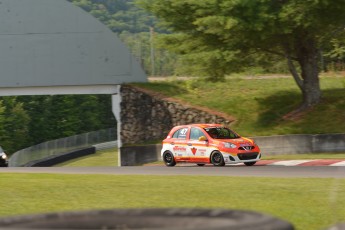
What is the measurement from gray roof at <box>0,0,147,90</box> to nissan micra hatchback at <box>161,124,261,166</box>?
51.2ft

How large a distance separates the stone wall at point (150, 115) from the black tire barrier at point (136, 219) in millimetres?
35322

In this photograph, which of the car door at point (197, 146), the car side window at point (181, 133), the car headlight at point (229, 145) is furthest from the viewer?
the car side window at point (181, 133)

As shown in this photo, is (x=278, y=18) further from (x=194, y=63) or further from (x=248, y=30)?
(x=194, y=63)

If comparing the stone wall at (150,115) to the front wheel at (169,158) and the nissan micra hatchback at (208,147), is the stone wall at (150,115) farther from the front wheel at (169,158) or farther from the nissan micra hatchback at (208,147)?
the nissan micra hatchback at (208,147)

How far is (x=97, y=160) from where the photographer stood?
2350 inches

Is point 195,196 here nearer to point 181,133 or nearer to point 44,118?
point 181,133

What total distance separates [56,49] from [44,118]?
136 ft

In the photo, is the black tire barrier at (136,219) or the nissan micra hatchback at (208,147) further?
the nissan micra hatchback at (208,147)

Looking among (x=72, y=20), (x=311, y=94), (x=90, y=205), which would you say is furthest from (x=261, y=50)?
(x=90, y=205)

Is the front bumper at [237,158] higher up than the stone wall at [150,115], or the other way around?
the stone wall at [150,115]

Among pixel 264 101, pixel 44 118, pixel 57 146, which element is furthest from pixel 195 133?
pixel 44 118

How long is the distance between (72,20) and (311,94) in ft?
45.5

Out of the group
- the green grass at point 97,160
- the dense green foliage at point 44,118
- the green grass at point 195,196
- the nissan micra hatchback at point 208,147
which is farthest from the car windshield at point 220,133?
the dense green foliage at point 44,118

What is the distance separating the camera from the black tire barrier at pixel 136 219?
19.0ft
